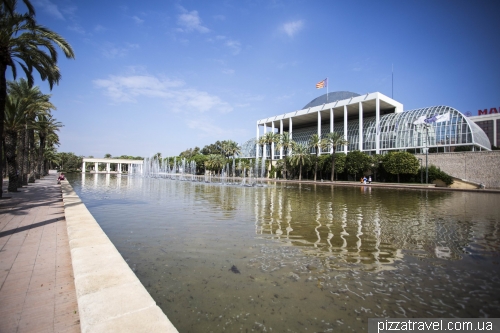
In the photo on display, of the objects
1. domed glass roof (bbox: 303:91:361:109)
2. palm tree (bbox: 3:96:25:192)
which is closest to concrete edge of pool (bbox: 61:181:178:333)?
palm tree (bbox: 3:96:25:192)

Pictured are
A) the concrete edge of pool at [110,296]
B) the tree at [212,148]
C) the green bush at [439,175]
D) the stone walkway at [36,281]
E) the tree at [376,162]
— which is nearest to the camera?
the concrete edge of pool at [110,296]

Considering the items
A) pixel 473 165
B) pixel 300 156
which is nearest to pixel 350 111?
pixel 300 156

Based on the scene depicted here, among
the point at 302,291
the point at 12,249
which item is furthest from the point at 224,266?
the point at 12,249

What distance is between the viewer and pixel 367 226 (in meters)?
9.67

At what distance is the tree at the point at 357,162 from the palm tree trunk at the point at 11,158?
49.1m

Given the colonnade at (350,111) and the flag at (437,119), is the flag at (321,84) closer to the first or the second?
the colonnade at (350,111)

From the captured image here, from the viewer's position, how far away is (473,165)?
135 ft

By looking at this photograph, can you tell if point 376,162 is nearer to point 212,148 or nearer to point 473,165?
point 473,165

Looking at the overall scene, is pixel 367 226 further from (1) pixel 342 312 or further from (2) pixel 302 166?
(2) pixel 302 166

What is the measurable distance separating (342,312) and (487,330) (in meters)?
1.95

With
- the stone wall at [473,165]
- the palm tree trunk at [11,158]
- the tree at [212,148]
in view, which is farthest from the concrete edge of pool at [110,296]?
the tree at [212,148]

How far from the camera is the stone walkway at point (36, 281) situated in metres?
3.14

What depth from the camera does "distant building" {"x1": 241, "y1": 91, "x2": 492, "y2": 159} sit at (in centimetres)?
4953

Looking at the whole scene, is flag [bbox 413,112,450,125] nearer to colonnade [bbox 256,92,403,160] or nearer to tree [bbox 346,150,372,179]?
colonnade [bbox 256,92,403,160]
